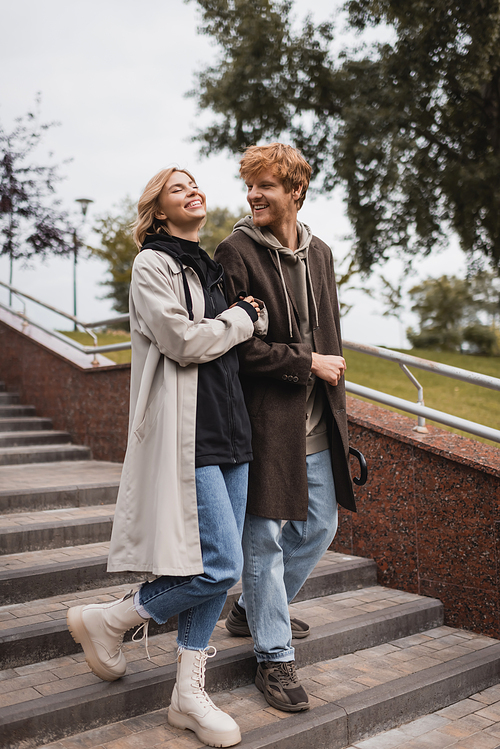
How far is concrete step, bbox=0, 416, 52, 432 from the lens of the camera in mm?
7293

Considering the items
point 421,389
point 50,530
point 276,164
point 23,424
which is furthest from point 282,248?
point 23,424

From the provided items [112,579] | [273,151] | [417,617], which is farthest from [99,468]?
[273,151]

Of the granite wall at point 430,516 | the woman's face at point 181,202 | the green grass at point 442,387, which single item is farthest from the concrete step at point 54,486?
the woman's face at point 181,202

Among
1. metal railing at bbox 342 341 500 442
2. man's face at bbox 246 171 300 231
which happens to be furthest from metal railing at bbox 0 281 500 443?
man's face at bbox 246 171 300 231

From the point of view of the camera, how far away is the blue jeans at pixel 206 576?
2.43 metres

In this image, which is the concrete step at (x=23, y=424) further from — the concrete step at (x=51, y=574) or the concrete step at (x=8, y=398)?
the concrete step at (x=51, y=574)

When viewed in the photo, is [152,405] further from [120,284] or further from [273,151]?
[120,284]

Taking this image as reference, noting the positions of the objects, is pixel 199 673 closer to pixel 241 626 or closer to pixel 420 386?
pixel 241 626

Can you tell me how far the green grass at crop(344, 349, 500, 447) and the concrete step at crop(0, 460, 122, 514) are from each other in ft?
10.9

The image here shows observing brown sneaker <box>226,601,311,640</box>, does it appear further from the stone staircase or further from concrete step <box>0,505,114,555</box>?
concrete step <box>0,505,114,555</box>

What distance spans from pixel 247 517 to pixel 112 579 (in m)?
1.43

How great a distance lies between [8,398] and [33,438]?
137 cm

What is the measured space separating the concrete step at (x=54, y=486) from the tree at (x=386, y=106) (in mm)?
8325

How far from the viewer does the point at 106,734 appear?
8.63 ft
